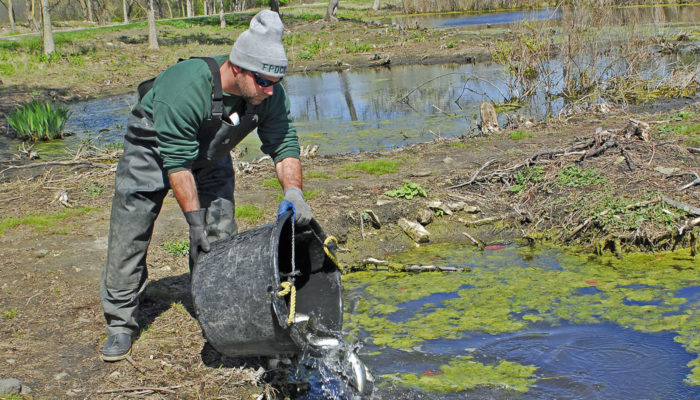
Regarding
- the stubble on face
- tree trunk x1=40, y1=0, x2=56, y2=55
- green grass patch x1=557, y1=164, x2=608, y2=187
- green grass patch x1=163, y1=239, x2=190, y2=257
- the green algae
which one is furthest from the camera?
tree trunk x1=40, y1=0, x2=56, y2=55

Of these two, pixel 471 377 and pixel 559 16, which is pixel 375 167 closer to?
pixel 471 377

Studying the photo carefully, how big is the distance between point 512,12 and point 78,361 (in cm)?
3247

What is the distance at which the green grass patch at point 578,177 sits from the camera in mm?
5992

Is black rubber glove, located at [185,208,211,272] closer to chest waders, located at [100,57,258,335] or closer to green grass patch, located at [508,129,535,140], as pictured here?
chest waders, located at [100,57,258,335]

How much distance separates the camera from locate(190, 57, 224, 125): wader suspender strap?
318cm

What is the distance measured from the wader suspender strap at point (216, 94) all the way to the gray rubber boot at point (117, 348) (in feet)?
4.60

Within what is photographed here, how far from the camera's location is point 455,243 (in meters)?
5.74

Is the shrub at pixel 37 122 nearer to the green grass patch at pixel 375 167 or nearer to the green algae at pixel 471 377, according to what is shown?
the green grass patch at pixel 375 167

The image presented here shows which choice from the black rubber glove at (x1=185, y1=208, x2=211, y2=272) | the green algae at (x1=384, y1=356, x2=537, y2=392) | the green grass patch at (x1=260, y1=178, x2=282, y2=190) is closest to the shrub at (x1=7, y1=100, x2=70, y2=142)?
the green grass patch at (x1=260, y1=178, x2=282, y2=190)

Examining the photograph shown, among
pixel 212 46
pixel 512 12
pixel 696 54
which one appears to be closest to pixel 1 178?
pixel 696 54

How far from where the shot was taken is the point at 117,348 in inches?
143

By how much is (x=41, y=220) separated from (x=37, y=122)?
17.0 feet

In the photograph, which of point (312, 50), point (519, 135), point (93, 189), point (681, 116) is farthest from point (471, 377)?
point (312, 50)

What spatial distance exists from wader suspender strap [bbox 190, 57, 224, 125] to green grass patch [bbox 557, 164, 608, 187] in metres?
3.88
